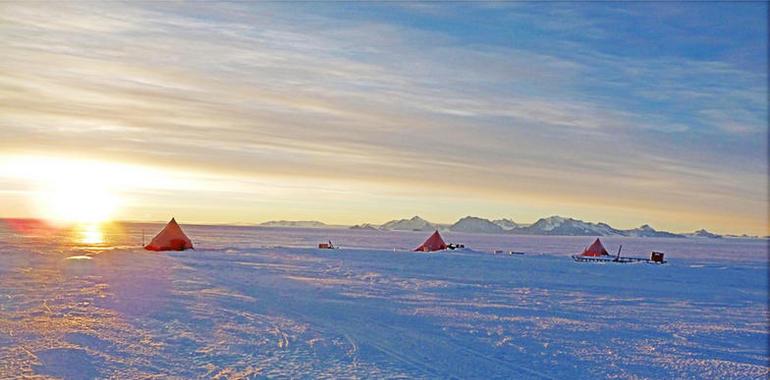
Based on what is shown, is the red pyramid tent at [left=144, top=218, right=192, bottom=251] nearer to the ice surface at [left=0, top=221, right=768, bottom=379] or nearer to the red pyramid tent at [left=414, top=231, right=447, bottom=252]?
the ice surface at [left=0, top=221, right=768, bottom=379]

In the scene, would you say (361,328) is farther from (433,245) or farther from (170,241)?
(433,245)

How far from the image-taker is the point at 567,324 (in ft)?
53.2

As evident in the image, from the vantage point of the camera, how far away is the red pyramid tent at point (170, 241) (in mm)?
46719

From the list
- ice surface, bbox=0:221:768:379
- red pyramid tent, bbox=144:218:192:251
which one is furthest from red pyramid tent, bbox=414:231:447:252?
ice surface, bbox=0:221:768:379

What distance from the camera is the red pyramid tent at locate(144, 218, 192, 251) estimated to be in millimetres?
46719

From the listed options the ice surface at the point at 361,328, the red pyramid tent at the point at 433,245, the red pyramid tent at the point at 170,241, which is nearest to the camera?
the ice surface at the point at 361,328

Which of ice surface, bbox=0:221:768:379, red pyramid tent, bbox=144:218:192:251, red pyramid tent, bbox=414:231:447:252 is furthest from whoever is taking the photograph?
red pyramid tent, bbox=414:231:447:252

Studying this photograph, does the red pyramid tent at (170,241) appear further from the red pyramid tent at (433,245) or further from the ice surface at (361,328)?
the red pyramid tent at (433,245)

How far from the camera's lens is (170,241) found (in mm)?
47312

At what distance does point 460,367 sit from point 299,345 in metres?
3.33

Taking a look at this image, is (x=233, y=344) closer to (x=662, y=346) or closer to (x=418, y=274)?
(x=662, y=346)

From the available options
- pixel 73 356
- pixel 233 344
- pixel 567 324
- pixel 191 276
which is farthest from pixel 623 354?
pixel 191 276

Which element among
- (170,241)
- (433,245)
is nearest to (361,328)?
(170,241)

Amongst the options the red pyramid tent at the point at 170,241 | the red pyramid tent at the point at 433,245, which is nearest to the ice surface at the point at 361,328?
the red pyramid tent at the point at 170,241
